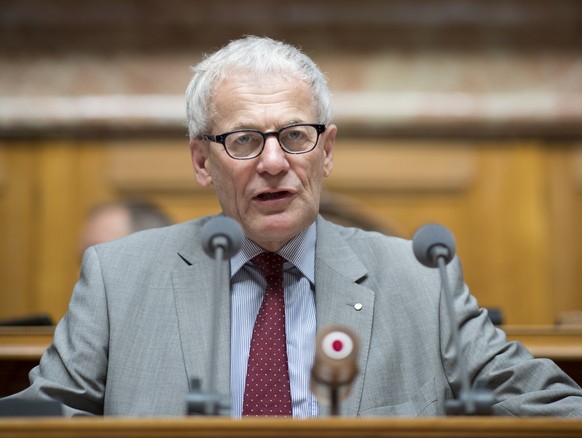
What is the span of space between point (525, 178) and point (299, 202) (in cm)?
278

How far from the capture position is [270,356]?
2262mm

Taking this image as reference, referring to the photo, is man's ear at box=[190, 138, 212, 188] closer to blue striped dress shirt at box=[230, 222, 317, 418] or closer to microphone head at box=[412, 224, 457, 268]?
blue striped dress shirt at box=[230, 222, 317, 418]

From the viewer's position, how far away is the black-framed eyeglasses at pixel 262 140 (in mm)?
2352

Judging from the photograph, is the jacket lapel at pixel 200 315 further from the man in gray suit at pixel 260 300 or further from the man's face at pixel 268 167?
the man's face at pixel 268 167

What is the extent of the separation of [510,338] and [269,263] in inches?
30.4

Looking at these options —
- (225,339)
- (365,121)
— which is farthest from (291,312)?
(365,121)

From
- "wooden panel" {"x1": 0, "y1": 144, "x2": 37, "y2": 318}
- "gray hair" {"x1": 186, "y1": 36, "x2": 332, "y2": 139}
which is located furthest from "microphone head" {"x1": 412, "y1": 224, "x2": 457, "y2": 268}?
"wooden panel" {"x1": 0, "y1": 144, "x2": 37, "y2": 318}

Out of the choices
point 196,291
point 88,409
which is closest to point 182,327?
point 196,291

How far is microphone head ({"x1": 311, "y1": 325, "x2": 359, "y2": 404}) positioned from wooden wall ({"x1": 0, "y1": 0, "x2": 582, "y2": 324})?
3.19m

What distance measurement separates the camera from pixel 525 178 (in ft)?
15.9

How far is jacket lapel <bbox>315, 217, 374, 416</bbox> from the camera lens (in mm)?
2264

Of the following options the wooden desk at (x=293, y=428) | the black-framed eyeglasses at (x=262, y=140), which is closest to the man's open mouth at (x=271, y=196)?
the black-framed eyeglasses at (x=262, y=140)

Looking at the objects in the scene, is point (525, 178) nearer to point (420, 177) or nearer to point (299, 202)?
point (420, 177)

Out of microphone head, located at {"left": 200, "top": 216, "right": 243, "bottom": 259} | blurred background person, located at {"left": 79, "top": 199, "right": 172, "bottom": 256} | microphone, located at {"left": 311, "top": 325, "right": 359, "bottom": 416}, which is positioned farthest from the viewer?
blurred background person, located at {"left": 79, "top": 199, "right": 172, "bottom": 256}
